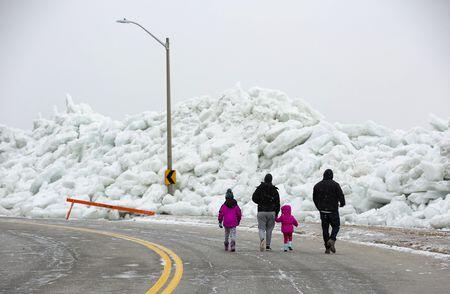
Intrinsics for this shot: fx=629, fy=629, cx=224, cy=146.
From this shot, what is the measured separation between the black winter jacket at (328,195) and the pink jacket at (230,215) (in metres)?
1.79

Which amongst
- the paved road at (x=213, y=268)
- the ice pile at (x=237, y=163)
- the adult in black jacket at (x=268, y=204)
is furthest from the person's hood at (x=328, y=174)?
the ice pile at (x=237, y=163)

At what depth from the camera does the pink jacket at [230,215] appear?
534 inches

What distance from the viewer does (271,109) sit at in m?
34.7

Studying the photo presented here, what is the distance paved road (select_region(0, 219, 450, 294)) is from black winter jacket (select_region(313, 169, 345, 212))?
98 centimetres

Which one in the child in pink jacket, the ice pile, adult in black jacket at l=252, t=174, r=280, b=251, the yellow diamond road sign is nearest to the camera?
the child in pink jacket

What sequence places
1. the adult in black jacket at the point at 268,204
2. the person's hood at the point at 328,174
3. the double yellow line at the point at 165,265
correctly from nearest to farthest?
the double yellow line at the point at 165,265, the person's hood at the point at 328,174, the adult in black jacket at the point at 268,204

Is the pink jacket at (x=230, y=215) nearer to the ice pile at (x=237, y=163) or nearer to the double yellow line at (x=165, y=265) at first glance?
the double yellow line at (x=165, y=265)

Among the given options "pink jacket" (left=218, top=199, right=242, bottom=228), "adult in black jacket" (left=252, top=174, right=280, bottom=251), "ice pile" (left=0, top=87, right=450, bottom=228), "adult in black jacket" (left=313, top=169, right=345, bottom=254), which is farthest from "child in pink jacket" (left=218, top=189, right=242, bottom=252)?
"ice pile" (left=0, top=87, right=450, bottom=228)

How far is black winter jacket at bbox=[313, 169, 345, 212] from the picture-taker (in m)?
13.7

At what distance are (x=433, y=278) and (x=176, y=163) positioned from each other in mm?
23317

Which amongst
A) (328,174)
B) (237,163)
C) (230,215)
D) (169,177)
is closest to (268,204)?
(230,215)

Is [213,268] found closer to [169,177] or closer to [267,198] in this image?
[267,198]

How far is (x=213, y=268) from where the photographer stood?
35.0 feet

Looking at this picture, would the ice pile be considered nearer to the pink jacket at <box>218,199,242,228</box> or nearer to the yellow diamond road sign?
the yellow diamond road sign
